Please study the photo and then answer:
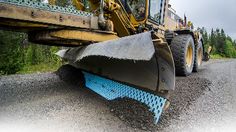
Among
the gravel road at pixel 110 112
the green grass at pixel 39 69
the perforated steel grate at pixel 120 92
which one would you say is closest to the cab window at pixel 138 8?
the perforated steel grate at pixel 120 92

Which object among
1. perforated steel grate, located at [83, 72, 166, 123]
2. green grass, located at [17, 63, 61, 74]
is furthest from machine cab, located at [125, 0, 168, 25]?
green grass, located at [17, 63, 61, 74]

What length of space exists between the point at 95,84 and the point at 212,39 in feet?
203

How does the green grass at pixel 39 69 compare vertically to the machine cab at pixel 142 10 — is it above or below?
below

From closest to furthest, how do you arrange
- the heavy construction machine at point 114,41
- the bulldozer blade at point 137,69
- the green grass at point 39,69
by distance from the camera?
the bulldozer blade at point 137,69 < the heavy construction machine at point 114,41 < the green grass at point 39,69

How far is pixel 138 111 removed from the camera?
3.21 meters

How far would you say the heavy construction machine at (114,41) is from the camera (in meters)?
2.69

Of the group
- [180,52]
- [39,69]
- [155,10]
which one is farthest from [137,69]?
[39,69]

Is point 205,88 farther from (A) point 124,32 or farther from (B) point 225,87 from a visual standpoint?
(A) point 124,32

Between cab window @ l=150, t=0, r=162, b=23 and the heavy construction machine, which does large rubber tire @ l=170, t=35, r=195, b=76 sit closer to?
the heavy construction machine

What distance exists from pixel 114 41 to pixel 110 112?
3.07ft

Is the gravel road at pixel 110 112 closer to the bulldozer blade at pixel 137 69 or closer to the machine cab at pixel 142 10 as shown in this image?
the bulldozer blade at pixel 137 69

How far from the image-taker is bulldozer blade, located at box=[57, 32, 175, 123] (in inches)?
97.0

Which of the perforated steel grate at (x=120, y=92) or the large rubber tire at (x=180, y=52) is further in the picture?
the large rubber tire at (x=180, y=52)

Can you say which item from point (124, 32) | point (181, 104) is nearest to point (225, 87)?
point (181, 104)
